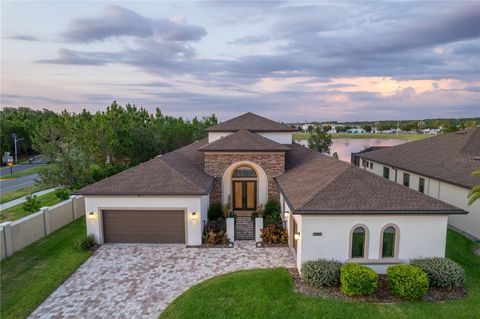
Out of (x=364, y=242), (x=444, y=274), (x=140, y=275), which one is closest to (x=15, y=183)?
(x=140, y=275)

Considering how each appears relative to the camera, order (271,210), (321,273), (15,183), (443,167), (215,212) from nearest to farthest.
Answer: (321,273), (215,212), (271,210), (443,167), (15,183)

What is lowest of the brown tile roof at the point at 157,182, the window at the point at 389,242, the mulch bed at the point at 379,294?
the mulch bed at the point at 379,294

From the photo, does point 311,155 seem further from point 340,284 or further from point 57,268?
point 57,268

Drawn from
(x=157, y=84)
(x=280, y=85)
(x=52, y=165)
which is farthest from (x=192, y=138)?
(x=52, y=165)

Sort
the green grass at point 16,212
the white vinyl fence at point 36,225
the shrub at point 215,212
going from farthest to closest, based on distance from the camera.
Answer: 1. the green grass at point 16,212
2. the shrub at point 215,212
3. the white vinyl fence at point 36,225

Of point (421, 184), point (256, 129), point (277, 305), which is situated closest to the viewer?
point (277, 305)

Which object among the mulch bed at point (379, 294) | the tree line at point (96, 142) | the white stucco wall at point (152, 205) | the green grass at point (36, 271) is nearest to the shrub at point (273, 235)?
the white stucco wall at point (152, 205)

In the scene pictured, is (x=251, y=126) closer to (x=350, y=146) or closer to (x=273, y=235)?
(x=273, y=235)

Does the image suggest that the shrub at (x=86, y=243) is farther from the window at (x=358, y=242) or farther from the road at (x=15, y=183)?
the road at (x=15, y=183)
